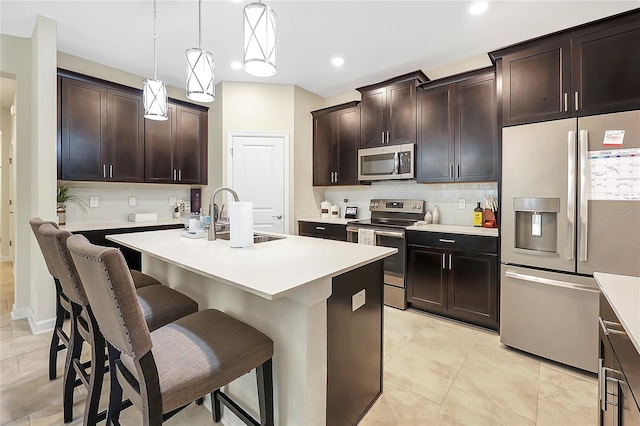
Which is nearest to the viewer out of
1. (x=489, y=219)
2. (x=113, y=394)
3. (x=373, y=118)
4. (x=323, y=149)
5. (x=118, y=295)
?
(x=118, y=295)

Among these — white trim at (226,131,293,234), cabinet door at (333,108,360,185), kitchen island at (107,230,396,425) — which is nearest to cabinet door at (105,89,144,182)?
white trim at (226,131,293,234)

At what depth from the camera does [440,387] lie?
2004 mm

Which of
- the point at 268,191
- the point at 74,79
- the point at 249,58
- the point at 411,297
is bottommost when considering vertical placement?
the point at 411,297

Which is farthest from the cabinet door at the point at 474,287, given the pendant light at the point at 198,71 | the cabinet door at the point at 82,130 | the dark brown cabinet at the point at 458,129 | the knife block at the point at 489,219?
the cabinet door at the point at 82,130

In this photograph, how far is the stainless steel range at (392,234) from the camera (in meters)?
3.37

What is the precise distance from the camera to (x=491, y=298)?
2.79m

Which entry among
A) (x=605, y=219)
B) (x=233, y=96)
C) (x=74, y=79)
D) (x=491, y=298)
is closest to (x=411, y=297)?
(x=491, y=298)

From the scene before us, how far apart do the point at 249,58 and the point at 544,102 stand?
229 cm

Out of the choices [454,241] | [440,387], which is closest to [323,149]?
[454,241]

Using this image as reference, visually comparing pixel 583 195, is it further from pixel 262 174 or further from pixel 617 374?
pixel 262 174

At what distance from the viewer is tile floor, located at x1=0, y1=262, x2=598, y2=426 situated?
1.72 metres

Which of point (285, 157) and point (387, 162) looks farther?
point (285, 157)

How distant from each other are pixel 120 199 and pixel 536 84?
15.4ft

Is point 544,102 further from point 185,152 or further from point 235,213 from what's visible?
point 185,152
